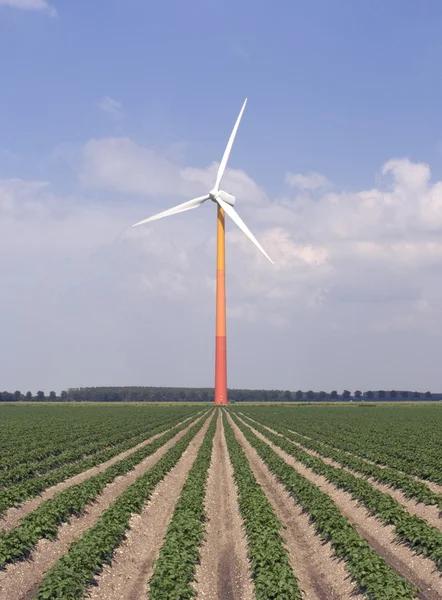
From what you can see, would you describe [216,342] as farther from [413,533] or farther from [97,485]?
[413,533]

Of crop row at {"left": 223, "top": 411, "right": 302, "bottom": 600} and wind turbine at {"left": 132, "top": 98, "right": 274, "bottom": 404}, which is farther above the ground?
wind turbine at {"left": 132, "top": 98, "right": 274, "bottom": 404}

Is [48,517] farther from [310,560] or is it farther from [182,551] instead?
[310,560]

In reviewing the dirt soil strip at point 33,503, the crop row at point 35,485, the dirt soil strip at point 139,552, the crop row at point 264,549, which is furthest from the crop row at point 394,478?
the crop row at point 35,485

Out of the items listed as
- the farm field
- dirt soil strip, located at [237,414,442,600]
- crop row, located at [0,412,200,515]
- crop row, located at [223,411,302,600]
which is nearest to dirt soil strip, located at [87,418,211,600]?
the farm field

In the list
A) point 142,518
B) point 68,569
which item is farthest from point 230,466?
point 68,569

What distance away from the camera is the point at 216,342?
3866 inches

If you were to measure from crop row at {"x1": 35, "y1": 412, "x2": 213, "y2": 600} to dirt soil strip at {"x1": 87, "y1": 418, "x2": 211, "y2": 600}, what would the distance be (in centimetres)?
27

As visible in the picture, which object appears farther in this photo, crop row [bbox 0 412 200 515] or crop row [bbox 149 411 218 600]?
crop row [bbox 0 412 200 515]

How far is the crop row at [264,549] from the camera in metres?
14.3

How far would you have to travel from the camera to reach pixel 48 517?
20.4 m

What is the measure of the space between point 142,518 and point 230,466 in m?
14.0

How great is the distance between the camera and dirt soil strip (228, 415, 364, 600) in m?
15.8

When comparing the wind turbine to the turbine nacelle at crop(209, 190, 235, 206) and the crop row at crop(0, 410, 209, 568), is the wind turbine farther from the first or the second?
the crop row at crop(0, 410, 209, 568)

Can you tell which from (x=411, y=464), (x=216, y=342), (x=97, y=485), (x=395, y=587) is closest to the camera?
(x=395, y=587)
